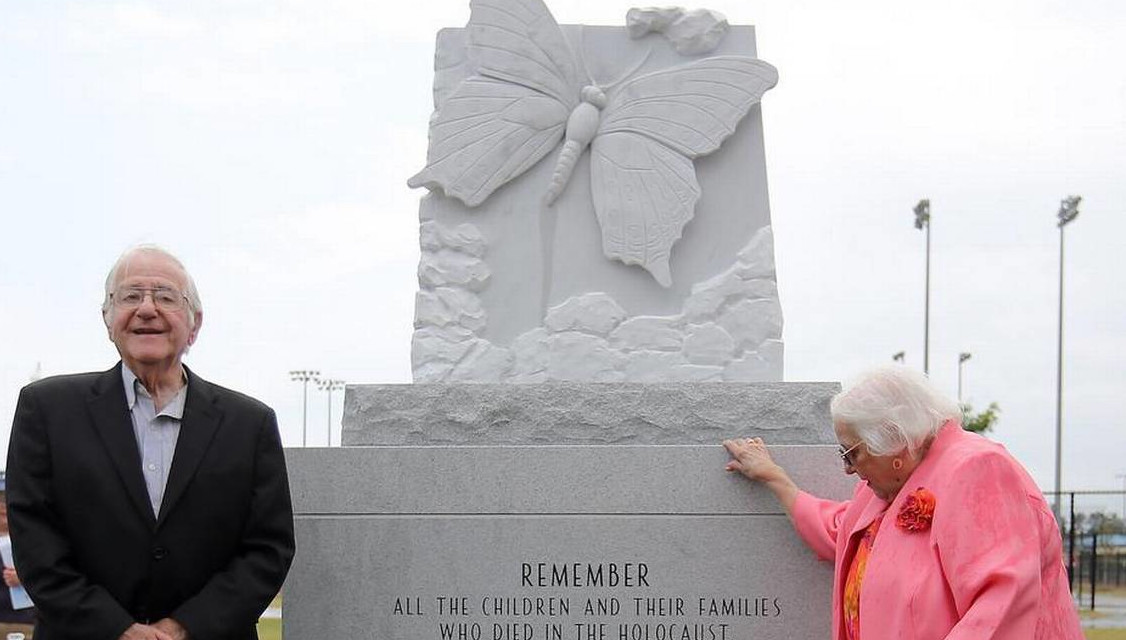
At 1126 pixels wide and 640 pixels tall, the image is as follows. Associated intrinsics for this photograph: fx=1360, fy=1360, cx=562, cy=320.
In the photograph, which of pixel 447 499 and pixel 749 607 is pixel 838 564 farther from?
pixel 447 499

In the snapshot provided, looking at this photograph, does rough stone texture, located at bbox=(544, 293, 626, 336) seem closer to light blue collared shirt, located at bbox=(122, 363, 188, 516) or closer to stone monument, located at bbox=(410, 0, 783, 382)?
stone monument, located at bbox=(410, 0, 783, 382)

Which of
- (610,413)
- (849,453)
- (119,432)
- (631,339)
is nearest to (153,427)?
(119,432)

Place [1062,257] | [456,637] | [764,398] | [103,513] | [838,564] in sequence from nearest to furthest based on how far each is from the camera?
1. [103,513]
2. [838,564]
3. [456,637]
4. [764,398]
5. [1062,257]

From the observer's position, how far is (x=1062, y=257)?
816 inches

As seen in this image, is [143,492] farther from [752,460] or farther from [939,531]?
[752,460]

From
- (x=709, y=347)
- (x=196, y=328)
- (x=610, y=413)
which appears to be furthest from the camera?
(x=709, y=347)

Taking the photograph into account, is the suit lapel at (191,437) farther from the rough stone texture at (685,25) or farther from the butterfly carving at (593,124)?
the rough stone texture at (685,25)

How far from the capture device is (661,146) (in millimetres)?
4969

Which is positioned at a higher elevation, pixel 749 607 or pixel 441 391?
pixel 441 391

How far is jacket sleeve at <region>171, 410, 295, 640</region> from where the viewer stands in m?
3.06

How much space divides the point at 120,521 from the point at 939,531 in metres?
1.80

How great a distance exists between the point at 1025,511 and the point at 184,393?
1917 millimetres

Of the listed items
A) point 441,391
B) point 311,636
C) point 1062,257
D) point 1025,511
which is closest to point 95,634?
point 311,636

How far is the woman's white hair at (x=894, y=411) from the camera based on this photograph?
119 inches
